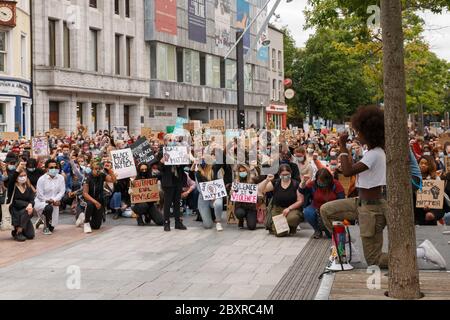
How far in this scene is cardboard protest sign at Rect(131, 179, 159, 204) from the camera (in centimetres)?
1559

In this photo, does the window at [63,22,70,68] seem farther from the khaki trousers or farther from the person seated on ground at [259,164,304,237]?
the khaki trousers

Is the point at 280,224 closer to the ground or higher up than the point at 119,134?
closer to the ground

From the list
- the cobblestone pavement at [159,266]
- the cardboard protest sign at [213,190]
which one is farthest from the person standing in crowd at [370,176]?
the cardboard protest sign at [213,190]

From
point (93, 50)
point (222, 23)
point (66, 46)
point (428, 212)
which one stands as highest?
point (222, 23)

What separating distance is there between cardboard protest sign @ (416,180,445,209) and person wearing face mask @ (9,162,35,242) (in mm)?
7030

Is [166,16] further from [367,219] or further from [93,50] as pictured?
[367,219]

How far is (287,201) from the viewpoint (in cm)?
1388

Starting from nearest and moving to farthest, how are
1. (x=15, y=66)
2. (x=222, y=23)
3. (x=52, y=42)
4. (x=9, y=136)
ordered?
(x=9, y=136), (x=15, y=66), (x=52, y=42), (x=222, y=23)

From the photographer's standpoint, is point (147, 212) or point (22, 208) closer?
point (22, 208)

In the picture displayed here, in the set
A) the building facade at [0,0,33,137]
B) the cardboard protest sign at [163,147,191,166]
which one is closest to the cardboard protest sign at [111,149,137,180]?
the cardboard protest sign at [163,147,191,166]

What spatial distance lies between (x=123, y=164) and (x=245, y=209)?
3.47 meters

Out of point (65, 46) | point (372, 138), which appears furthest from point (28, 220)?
point (65, 46)

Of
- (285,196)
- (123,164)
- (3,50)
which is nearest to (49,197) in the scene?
(123,164)

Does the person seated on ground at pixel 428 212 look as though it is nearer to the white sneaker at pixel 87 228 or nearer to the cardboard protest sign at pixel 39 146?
the white sneaker at pixel 87 228
